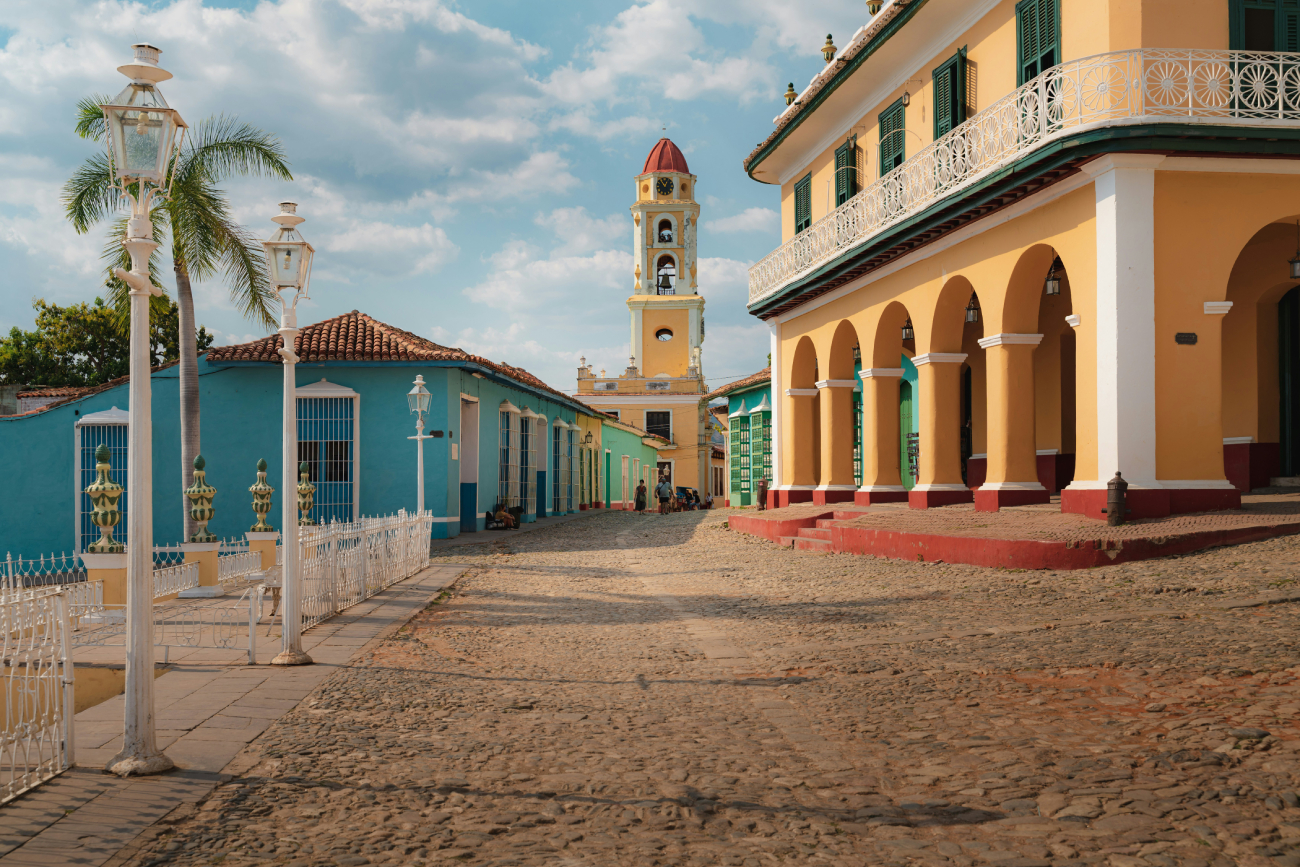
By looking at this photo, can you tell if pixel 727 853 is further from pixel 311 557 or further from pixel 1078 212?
pixel 1078 212

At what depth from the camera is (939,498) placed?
1441cm

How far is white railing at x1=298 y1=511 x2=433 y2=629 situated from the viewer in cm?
852

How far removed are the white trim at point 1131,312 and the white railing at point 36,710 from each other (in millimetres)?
9804

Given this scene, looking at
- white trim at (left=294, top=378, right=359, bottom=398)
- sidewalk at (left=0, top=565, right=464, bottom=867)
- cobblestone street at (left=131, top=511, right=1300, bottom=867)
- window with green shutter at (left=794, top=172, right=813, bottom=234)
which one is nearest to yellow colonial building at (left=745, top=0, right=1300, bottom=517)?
window with green shutter at (left=794, top=172, right=813, bottom=234)

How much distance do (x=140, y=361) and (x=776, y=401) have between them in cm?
1756

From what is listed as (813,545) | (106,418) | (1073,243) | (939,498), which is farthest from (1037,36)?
(106,418)

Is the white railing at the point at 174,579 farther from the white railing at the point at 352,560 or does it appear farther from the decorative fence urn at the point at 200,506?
the white railing at the point at 352,560

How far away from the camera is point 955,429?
1456 cm

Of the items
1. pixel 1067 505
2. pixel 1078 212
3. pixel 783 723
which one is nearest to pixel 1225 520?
pixel 1067 505

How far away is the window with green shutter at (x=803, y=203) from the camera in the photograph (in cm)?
2028

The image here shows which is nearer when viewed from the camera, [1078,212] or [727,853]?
[727,853]

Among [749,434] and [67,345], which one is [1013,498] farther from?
[67,345]

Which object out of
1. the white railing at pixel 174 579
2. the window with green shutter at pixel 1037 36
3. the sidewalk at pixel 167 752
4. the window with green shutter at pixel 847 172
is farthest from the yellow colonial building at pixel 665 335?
the sidewalk at pixel 167 752

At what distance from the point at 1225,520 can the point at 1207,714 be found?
5.94 metres
